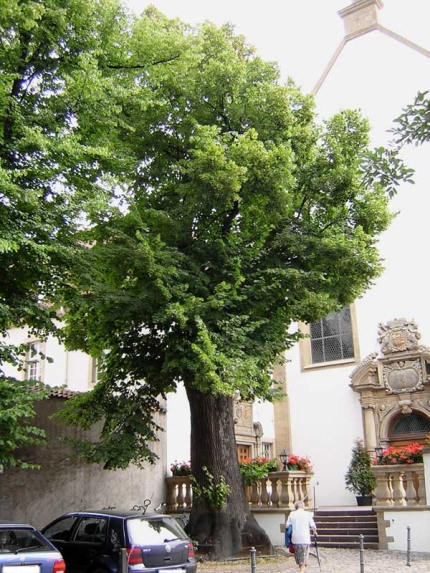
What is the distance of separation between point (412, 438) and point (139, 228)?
13.5 meters

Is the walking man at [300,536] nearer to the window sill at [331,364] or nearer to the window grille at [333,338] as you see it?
the window sill at [331,364]

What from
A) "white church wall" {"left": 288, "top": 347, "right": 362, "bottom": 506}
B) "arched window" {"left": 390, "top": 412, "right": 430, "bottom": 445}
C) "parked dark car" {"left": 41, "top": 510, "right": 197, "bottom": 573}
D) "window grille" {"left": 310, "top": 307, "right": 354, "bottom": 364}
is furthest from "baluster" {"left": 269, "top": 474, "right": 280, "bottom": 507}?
"window grille" {"left": 310, "top": 307, "right": 354, "bottom": 364}

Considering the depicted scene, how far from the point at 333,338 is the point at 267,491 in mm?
8545

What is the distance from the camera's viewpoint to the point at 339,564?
43.7 feet

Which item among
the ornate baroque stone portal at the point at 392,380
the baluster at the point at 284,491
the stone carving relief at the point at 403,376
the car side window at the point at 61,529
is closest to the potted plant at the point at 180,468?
the baluster at the point at 284,491

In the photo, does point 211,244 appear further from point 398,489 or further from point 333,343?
point 333,343

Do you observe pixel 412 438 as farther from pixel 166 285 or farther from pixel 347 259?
pixel 166 285

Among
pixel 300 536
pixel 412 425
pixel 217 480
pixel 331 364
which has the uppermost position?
pixel 331 364

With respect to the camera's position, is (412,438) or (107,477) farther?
(412,438)

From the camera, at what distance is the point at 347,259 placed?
13438mm

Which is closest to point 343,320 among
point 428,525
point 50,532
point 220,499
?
point 428,525

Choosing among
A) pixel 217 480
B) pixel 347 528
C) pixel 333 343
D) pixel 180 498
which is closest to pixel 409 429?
pixel 333 343

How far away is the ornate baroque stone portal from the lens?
21422mm

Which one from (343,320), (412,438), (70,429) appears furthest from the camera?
(343,320)
